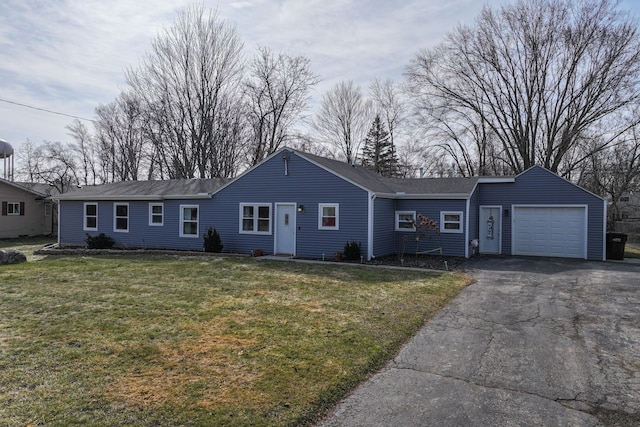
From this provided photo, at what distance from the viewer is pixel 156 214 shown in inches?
713

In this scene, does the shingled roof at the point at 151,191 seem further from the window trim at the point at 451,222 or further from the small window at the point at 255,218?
the window trim at the point at 451,222

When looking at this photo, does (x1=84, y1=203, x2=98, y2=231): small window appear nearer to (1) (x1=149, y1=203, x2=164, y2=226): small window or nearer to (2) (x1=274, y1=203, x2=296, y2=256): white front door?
(1) (x1=149, y1=203, x2=164, y2=226): small window

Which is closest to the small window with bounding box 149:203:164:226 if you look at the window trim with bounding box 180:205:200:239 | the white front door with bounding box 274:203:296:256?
the window trim with bounding box 180:205:200:239

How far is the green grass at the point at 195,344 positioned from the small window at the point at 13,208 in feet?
59.4

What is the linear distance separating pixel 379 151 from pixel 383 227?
21.9 meters

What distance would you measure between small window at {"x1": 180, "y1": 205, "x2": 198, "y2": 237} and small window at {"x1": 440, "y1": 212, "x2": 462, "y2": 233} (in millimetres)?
10045

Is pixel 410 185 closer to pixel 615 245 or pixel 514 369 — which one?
pixel 615 245

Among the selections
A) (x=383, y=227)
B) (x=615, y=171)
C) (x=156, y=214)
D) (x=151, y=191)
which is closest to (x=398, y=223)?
(x=383, y=227)

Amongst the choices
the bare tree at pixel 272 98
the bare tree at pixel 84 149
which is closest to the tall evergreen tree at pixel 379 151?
the bare tree at pixel 272 98

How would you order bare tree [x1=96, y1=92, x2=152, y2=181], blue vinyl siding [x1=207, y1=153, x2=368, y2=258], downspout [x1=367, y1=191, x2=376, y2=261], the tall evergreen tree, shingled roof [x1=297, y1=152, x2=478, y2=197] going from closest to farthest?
1. downspout [x1=367, y1=191, x2=376, y2=261]
2. blue vinyl siding [x1=207, y1=153, x2=368, y2=258]
3. shingled roof [x1=297, y1=152, x2=478, y2=197]
4. bare tree [x1=96, y1=92, x2=152, y2=181]
5. the tall evergreen tree

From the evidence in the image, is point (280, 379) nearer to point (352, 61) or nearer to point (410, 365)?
point (410, 365)

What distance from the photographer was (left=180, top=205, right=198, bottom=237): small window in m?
17.5

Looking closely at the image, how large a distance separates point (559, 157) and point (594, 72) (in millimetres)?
4800

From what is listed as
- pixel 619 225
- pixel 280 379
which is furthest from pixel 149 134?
pixel 619 225
